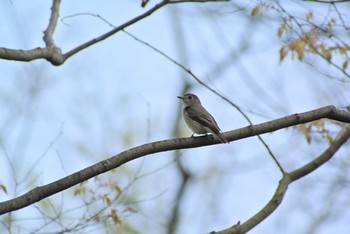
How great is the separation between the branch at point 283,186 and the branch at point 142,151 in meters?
0.87

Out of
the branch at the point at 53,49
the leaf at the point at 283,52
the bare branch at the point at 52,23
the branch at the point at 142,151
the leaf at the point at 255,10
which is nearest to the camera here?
the branch at the point at 142,151

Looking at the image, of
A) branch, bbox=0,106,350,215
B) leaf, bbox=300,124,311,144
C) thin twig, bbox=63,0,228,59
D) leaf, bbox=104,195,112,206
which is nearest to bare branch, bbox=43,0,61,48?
thin twig, bbox=63,0,228,59

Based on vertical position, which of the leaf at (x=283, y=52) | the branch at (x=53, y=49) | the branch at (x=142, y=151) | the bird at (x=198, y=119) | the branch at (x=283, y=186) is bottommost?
the branch at (x=283, y=186)

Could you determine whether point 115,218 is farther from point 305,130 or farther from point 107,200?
point 305,130

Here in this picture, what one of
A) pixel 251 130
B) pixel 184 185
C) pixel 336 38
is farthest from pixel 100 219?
pixel 184 185

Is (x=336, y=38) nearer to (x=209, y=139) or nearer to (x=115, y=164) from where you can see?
(x=209, y=139)

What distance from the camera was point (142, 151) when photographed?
14.8ft

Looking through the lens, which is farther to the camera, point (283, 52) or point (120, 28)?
point (283, 52)

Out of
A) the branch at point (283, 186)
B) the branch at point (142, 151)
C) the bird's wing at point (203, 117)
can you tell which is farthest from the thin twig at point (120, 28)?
the branch at point (283, 186)

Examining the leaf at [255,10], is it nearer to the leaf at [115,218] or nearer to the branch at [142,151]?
the branch at [142,151]

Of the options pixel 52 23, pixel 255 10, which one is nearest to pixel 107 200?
pixel 52 23

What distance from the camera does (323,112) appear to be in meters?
4.82

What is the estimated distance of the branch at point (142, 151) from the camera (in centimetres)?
416

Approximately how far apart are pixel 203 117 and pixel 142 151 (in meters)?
2.38
